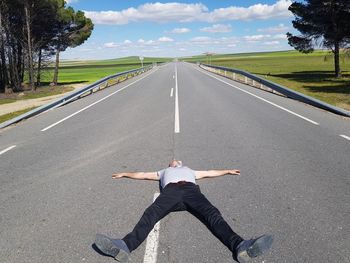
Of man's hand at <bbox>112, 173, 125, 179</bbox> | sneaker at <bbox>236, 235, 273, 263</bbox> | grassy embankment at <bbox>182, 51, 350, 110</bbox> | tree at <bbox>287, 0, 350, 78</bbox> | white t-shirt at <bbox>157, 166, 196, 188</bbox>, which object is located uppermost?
tree at <bbox>287, 0, 350, 78</bbox>

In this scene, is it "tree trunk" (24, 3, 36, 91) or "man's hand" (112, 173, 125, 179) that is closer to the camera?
"man's hand" (112, 173, 125, 179)

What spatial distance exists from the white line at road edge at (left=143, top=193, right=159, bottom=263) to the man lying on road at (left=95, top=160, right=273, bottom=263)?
0.10 meters

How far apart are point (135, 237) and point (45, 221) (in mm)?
1490

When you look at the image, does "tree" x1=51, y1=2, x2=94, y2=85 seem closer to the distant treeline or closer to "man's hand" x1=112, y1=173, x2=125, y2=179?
the distant treeline

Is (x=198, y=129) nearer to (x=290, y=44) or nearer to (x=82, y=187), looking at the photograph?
(x=82, y=187)

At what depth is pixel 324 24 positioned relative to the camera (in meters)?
33.1

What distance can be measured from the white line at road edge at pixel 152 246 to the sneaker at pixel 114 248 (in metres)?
0.22

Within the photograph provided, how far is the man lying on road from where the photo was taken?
3.87 meters

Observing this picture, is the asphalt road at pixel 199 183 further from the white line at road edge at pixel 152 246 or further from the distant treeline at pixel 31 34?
the distant treeline at pixel 31 34

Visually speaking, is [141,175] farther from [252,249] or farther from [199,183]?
[252,249]

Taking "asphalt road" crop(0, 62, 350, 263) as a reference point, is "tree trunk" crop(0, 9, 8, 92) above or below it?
above

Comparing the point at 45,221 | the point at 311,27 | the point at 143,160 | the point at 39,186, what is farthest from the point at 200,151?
the point at 311,27

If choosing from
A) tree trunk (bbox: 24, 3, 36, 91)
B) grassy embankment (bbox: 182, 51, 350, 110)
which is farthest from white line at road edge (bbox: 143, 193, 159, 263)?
tree trunk (bbox: 24, 3, 36, 91)

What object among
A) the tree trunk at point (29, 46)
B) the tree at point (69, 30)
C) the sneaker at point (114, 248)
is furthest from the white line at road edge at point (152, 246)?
the tree at point (69, 30)
